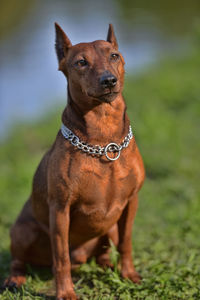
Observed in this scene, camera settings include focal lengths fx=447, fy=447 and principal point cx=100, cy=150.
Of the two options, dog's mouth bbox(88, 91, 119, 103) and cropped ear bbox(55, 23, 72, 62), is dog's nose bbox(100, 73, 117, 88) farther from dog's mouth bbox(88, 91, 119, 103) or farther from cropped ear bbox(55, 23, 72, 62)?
cropped ear bbox(55, 23, 72, 62)

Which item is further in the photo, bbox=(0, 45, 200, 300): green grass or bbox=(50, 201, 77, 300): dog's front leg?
bbox=(0, 45, 200, 300): green grass

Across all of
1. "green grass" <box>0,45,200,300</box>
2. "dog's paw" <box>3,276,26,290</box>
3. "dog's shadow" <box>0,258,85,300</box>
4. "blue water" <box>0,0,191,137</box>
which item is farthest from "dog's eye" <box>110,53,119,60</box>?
"blue water" <box>0,0,191,137</box>

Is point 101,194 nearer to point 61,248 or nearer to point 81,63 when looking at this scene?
point 61,248

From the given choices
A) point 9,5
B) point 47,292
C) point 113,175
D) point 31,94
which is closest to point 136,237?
point 47,292

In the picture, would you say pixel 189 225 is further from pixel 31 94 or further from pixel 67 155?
pixel 31 94

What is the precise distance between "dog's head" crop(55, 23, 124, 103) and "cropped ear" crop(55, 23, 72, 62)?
0.01 meters

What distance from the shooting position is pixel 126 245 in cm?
333

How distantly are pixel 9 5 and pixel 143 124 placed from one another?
13.5m

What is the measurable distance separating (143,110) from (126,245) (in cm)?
442

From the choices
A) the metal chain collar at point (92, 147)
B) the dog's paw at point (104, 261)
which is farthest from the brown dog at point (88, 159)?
the dog's paw at point (104, 261)

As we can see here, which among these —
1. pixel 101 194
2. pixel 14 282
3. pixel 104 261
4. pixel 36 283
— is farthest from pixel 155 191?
pixel 101 194

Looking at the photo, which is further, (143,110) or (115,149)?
(143,110)

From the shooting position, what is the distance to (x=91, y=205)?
115 inches

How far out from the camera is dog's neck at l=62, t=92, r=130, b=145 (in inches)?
113
